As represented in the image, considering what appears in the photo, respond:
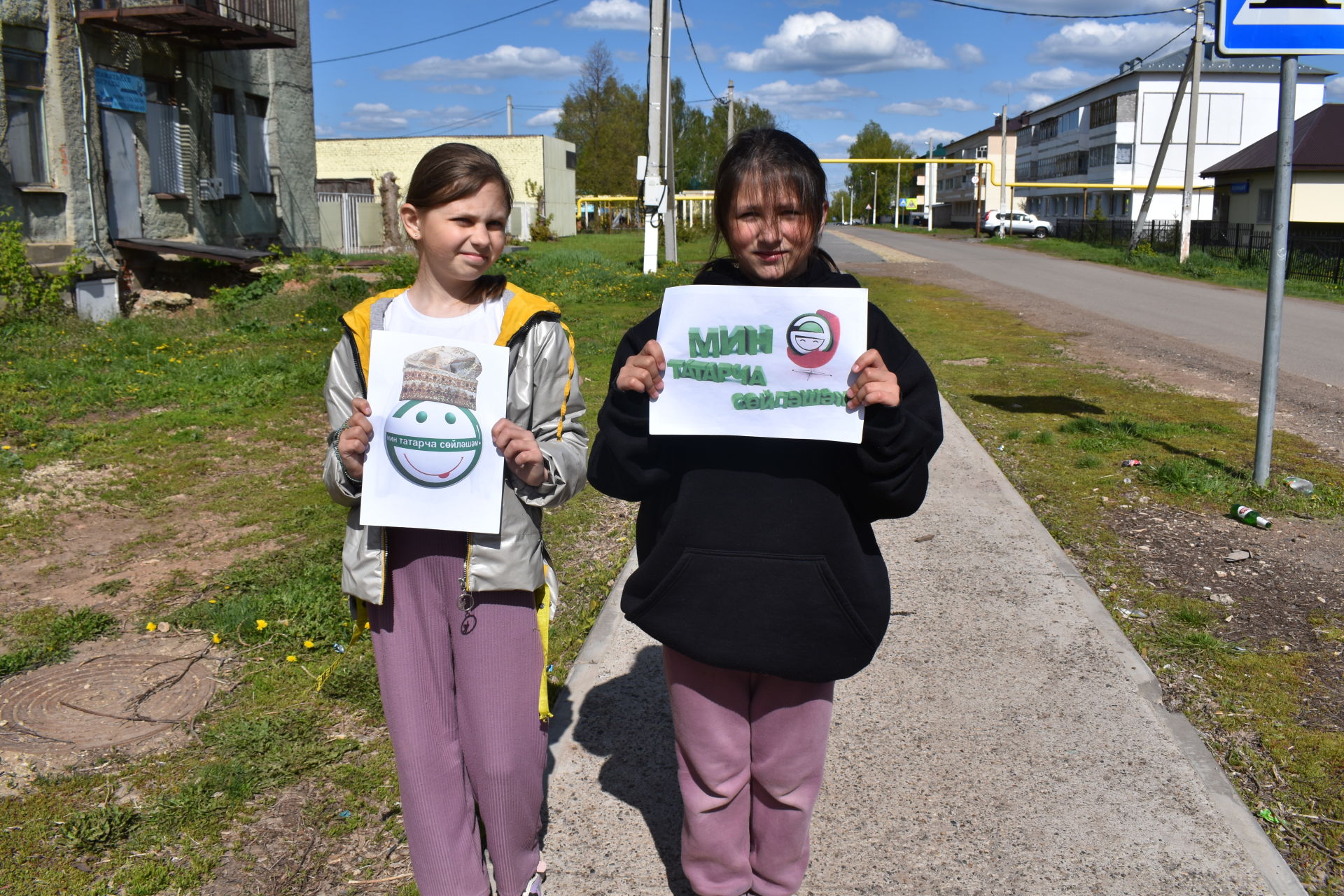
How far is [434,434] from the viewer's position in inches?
91.7

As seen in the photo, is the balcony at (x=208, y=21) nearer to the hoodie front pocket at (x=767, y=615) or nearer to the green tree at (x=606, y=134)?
the hoodie front pocket at (x=767, y=615)

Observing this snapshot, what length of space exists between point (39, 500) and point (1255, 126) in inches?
3072

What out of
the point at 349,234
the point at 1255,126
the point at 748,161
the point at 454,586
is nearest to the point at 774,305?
the point at 748,161

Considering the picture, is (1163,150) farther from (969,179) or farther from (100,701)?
(969,179)

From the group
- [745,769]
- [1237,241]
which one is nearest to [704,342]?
[745,769]

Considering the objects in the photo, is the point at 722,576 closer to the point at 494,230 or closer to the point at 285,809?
the point at 494,230

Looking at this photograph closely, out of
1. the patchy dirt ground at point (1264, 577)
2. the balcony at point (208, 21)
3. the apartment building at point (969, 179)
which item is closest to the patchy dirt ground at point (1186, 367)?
the patchy dirt ground at point (1264, 577)

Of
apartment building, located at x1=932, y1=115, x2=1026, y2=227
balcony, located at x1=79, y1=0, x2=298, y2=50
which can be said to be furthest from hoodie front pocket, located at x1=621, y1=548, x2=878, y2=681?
apartment building, located at x1=932, y1=115, x2=1026, y2=227

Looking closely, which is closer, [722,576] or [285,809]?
[722,576]

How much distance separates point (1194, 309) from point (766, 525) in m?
19.7

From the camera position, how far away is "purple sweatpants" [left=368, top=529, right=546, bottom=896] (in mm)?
2410

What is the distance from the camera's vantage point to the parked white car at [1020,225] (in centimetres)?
7025

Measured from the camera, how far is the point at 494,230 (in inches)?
95.0

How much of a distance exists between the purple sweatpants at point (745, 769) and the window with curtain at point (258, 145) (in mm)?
19752
